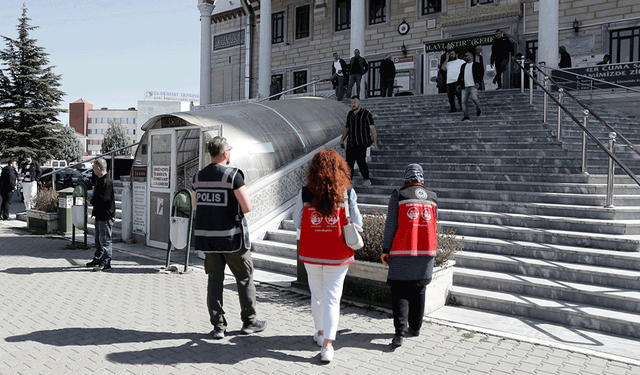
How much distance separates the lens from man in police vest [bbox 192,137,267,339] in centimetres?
475

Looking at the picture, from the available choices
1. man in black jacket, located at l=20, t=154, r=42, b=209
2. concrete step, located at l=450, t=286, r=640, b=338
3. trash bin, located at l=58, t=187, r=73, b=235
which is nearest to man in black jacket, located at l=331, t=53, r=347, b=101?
trash bin, located at l=58, t=187, r=73, b=235

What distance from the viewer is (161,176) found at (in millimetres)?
9859

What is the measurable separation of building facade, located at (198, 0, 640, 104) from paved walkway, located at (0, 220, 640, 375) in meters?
14.7

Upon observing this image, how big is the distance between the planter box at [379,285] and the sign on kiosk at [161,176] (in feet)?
16.2

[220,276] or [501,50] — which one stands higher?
[501,50]

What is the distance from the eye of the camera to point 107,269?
7.98 metres

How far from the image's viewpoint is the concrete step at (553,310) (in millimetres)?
5039

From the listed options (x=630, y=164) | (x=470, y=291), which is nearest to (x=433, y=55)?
(x=630, y=164)

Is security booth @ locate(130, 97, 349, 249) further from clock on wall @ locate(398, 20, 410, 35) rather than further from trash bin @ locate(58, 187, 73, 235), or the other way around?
clock on wall @ locate(398, 20, 410, 35)

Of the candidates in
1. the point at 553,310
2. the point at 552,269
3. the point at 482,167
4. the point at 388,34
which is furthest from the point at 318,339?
the point at 388,34

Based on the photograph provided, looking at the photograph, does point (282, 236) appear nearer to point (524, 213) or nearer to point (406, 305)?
point (524, 213)

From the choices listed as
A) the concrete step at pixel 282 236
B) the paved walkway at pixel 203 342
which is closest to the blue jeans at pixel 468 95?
the concrete step at pixel 282 236

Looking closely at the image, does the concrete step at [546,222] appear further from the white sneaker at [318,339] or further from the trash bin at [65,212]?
the trash bin at [65,212]

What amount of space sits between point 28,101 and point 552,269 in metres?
37.2
